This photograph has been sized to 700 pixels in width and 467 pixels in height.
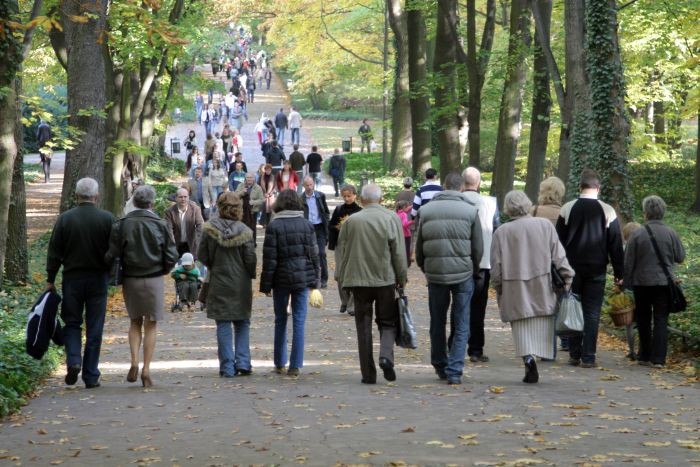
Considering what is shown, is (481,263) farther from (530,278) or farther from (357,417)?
(357,417)

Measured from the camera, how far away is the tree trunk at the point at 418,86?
32.4 meters

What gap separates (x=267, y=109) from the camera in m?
73.8

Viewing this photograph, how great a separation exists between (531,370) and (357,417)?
2317 millimetres

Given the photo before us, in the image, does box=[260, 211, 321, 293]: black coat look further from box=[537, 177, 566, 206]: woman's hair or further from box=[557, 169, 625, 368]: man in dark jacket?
box=[537, 177, 566, 206]: woman's hair

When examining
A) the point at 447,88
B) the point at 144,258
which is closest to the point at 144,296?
the point at 144,258

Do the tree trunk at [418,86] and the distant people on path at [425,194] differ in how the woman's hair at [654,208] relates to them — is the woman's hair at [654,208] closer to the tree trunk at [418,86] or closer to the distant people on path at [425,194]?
the distant people on path at [425,194]

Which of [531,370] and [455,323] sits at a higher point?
[455,323]

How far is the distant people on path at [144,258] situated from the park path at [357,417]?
0.68 metres

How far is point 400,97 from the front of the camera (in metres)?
39.0

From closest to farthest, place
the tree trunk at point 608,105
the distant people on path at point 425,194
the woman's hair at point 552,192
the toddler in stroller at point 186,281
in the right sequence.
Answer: the woman's hair at point 552,192 < the toddler in stroller at point 186,281 < the tree trunk at point 608,105 < the distant people on path at point 425,194

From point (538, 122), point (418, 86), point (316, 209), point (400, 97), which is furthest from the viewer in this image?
point (400, 97)

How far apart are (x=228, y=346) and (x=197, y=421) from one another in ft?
7.57

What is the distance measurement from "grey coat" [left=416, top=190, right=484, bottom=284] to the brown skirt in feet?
7.96

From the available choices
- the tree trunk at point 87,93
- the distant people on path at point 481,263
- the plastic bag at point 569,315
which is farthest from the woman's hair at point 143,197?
the tree trunk at point 87,93
